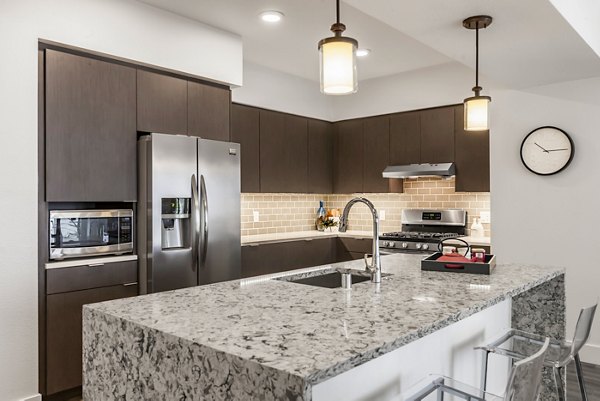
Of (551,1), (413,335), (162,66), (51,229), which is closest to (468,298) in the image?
(413,335)

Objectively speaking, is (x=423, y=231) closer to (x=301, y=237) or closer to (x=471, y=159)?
(x=471, y=159)

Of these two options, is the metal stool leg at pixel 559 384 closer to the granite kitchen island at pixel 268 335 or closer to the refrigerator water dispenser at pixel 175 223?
the granite kitchen island at pixel 268 335

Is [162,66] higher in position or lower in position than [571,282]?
higher

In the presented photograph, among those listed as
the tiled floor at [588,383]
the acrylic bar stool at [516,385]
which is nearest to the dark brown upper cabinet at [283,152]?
the tiled floor at [588,383]

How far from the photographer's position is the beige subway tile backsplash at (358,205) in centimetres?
527

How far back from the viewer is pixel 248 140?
4.91m

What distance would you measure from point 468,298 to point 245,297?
85 cm

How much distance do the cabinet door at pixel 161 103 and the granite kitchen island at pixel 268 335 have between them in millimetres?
1838

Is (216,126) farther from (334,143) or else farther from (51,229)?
(334,143)

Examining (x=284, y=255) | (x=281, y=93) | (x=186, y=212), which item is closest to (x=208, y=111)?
(x=186, y=212)

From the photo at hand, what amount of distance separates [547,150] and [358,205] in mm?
2466

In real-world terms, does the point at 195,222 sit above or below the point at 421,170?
below

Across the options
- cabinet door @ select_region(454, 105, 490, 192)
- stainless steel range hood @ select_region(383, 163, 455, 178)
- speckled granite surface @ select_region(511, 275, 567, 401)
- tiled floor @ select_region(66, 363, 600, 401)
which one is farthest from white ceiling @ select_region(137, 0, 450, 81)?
tiled floor @ select_region(66, 363, 600, 401)

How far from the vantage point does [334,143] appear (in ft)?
19.6
